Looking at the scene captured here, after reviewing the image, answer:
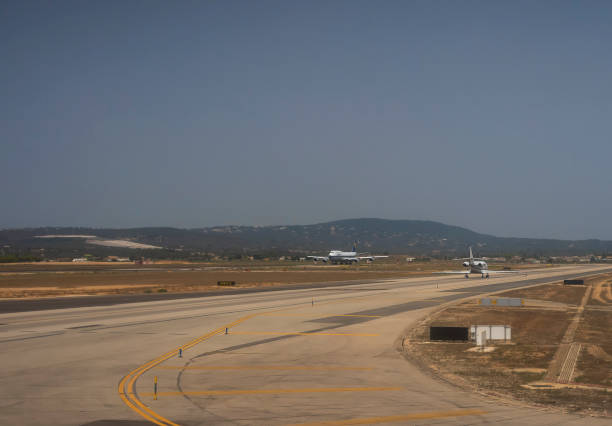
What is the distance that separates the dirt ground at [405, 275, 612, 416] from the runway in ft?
4.38

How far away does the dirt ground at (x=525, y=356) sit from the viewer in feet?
63.6

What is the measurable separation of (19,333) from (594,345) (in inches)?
1198

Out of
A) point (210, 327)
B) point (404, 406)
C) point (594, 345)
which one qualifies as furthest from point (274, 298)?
point (404, 406)

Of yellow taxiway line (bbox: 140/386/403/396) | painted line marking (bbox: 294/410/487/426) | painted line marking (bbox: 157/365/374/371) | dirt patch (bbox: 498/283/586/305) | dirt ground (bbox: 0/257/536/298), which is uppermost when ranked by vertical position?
painted line marking (bbox: 294/410/487/426)

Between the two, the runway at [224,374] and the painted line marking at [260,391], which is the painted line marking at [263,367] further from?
the painted line marking at [260,391]

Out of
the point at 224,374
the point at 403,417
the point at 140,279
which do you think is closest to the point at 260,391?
the point at 224,374

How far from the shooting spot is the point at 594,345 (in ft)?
96.6

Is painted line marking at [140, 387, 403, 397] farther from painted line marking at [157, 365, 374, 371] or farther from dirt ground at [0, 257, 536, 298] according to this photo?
dirt ground at [0, 257, 536, 298]

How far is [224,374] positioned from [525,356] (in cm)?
1344

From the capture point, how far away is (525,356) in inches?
1052

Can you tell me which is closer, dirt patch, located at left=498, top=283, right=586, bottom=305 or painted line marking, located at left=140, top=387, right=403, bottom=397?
painted line marking, located at left=140, top=387, right=403, bottom=397

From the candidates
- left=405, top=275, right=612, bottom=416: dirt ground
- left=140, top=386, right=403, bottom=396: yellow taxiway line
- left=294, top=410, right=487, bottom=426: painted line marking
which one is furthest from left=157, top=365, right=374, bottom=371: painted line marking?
left=294, top=410, right=487, bottom=426: painted line marking

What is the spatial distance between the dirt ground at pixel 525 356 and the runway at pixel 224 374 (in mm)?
1335

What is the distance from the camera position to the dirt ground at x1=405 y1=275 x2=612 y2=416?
19391mm
